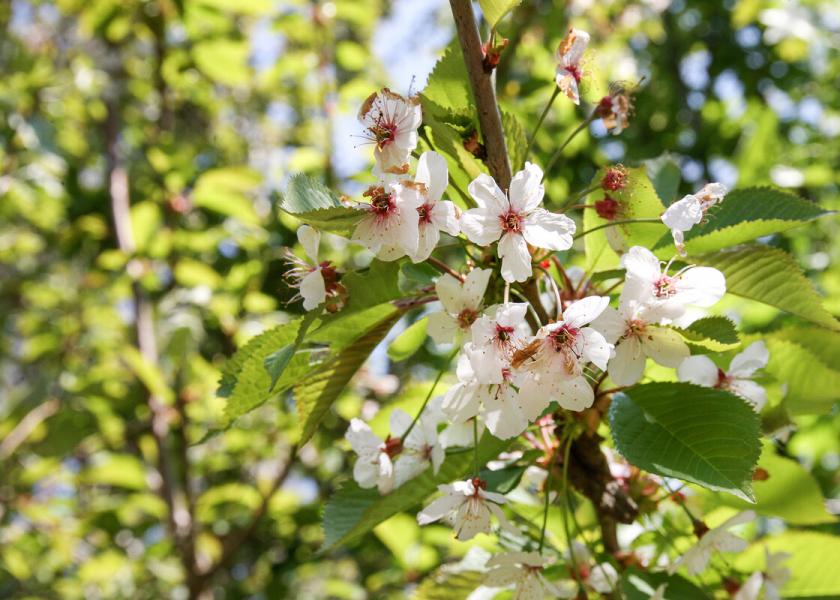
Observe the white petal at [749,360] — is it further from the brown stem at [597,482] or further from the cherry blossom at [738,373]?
the brown stem at [597,482]

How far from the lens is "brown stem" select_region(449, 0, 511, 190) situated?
0.86m

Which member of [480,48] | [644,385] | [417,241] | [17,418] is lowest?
[17,418]

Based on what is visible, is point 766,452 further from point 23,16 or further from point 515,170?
point 23,16

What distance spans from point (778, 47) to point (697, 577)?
8.05 ft

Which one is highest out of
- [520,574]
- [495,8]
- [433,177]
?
[495,8]

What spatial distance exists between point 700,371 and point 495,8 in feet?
1.59

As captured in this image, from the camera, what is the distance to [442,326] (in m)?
0.86

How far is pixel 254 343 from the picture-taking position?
0.98 m

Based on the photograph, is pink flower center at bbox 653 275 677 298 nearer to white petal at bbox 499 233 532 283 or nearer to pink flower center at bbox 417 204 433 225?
white petal at bbox 499 233 532 283

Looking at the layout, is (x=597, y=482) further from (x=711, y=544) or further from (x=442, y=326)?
(x=442, y=326)

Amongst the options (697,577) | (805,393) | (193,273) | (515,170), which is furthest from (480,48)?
(193,273)

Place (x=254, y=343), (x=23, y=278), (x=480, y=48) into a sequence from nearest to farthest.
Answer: (x=480, y=48) → (x=254, y=343) → (x=23, y=278)

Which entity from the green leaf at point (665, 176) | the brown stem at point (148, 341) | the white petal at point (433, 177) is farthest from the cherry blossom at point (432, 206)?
the brown stem at point (148, 341)

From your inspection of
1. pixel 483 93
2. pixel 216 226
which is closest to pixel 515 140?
pixel 483 93
